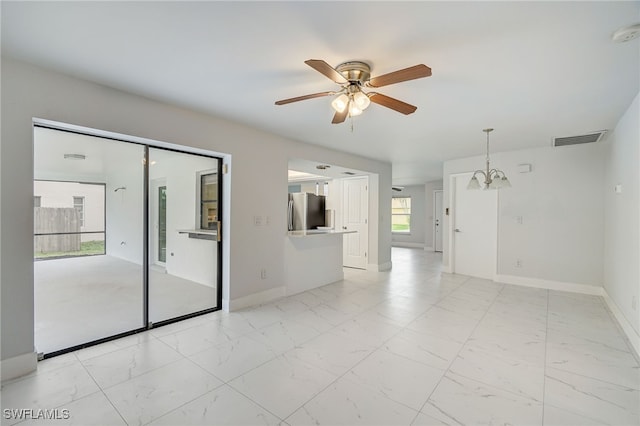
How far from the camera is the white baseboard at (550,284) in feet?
14.4

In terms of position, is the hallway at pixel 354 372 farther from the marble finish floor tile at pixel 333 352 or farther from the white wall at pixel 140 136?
the white wall at pixel 140 136

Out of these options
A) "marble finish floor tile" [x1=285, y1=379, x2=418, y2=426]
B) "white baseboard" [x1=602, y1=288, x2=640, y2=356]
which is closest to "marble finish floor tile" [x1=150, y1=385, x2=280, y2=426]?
"marble finish floor tile" [x1=285, y1=379, x2=418, y2=426]

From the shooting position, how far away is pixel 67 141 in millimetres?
2742

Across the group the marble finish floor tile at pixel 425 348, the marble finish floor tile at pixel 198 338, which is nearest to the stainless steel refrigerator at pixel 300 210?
the marble finish floor tile at pixel 198 338

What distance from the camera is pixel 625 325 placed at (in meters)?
3.00

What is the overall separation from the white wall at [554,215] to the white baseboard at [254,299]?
3978 millimetres

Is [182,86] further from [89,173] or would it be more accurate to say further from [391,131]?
[391,131]

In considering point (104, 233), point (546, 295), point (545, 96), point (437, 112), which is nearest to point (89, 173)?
point (104, 233)

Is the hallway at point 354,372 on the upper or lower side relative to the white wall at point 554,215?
lower

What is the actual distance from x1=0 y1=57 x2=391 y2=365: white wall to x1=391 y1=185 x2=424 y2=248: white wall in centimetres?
610

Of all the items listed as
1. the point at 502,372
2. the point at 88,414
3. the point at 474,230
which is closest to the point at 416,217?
the point at 474,230

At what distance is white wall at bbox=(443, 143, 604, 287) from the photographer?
173 inches

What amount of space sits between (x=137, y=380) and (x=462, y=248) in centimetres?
553

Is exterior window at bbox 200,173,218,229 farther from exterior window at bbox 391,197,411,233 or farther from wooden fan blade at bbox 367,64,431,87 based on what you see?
exterior window at bbox 391,197,411,233
